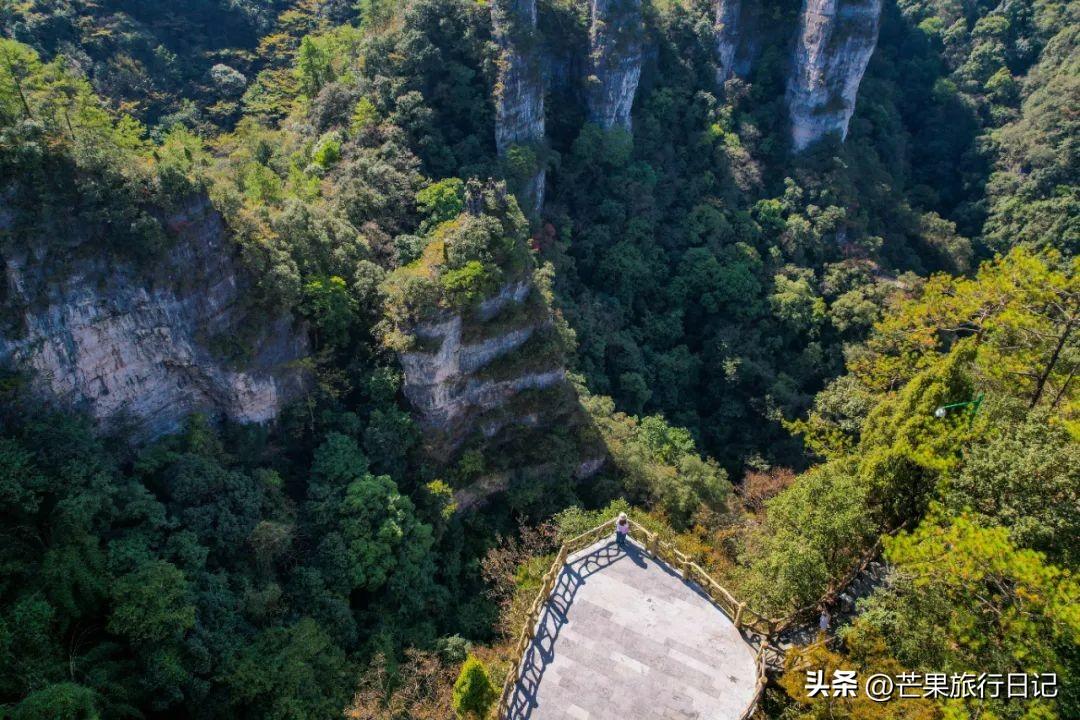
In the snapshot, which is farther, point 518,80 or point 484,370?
point 518,80

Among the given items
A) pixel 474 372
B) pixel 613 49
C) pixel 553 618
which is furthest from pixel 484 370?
pixel 613 49

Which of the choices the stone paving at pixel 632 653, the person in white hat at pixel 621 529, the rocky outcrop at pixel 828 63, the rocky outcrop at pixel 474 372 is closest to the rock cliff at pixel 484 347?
the rocky outcrop at pixel 474 372

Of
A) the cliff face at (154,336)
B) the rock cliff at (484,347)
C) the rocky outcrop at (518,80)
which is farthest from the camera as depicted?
the rocky outcrop at (518,80)

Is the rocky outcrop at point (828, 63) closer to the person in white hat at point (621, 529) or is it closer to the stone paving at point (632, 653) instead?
the person in white hat at point (621, 529)

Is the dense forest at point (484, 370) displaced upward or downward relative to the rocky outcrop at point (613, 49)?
downward

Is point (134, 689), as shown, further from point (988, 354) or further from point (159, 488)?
point (988, 354)

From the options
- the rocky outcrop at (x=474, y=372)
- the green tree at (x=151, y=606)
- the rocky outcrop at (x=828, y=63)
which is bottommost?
the green tree at (x=151, y=606)

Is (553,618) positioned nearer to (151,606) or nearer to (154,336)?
(151,606)

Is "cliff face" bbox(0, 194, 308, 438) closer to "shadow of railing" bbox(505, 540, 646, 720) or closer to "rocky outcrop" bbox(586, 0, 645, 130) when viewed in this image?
"shadow of railing" bbox(505, 540, 646, 720)
